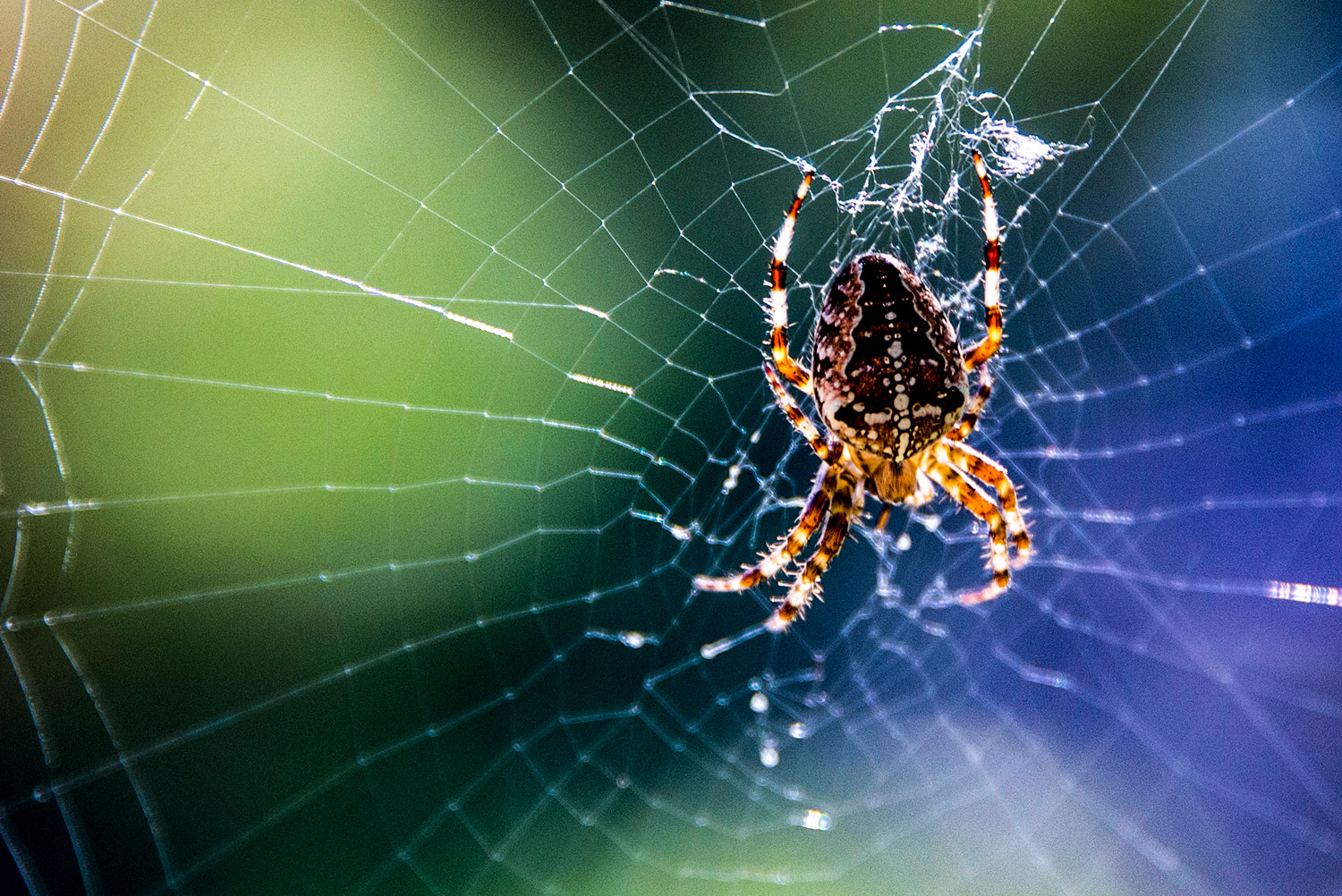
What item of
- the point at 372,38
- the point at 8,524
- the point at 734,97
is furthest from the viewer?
the point at 734,97

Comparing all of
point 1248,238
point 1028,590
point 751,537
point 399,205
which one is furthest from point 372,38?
point 1248,238

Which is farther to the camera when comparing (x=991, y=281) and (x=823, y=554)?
(x=823, y=554)

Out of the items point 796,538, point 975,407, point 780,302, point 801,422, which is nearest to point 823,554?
point 796,538

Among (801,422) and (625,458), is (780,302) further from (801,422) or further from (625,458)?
(625,458)

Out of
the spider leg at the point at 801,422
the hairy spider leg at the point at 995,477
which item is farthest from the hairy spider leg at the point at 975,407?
the spider leg at the point at 801,422

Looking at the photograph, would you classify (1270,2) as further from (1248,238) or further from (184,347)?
(184,347)

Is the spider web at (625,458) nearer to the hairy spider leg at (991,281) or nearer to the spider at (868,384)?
the hairy spider leg at (991,281)
